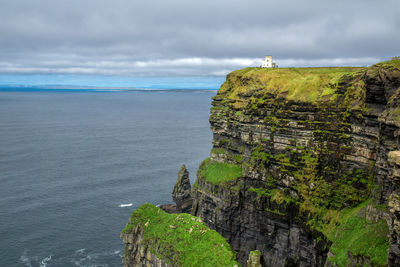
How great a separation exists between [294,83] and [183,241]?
3351 cm

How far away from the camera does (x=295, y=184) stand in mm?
51219

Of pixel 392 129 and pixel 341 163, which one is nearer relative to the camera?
pixel 392 129

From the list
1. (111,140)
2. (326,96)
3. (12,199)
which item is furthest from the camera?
(111,140)

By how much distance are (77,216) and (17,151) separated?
7402 centimetres

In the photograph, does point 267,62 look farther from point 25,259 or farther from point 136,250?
point 25,259

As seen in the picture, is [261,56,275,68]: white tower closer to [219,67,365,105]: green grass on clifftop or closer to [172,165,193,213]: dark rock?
[219,67,365,105]: green grass on clifftop

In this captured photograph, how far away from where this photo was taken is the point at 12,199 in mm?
90750

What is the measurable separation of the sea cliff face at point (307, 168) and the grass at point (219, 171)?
270 mm

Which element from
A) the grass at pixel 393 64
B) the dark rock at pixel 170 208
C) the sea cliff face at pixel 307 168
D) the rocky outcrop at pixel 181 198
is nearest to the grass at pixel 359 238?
the sea cliff face at pixel 307 168

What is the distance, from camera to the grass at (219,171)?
206 feet

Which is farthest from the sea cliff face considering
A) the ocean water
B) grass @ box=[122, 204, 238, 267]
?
the ocean water

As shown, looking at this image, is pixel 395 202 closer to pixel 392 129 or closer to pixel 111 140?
pixel 392 129

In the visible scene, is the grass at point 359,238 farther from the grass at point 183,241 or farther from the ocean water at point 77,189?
the ocean water at point 77,189

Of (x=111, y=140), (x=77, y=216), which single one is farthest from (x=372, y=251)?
(x=111, y=140)
